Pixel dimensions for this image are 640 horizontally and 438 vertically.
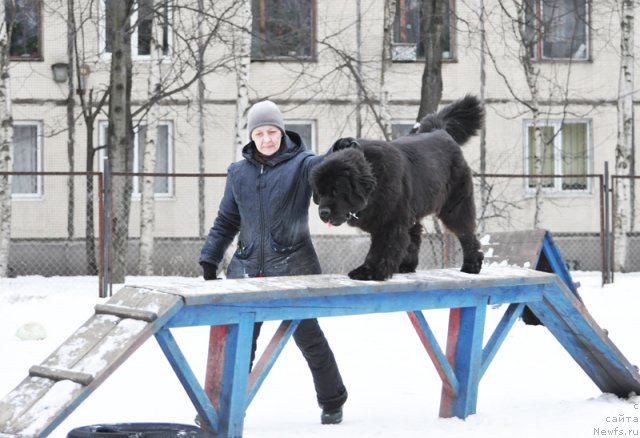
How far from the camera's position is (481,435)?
467 cm

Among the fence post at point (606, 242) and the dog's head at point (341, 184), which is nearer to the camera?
the dog's head at point (341, 184)

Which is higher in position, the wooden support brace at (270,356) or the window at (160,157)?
the window at (160,157)

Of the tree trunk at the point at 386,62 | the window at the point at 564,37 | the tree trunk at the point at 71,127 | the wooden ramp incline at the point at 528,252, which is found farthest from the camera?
the window at the point at 564,37

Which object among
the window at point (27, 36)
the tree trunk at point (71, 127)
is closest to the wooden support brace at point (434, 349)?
the tree trunk at point (71, 127)

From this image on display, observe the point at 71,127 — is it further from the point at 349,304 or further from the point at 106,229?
the point at 349,304

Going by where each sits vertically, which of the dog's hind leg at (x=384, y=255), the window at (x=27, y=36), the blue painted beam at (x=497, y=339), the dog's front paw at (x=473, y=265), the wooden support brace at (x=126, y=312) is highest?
the window at (x=27, y=36)

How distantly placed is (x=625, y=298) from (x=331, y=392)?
693 cm

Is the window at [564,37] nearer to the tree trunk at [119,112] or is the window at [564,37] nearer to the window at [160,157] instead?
the window at [160,157]

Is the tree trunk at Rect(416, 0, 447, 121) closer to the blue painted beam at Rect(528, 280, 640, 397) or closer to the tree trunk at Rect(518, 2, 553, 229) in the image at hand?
the tree trunk at Rect(518, 2, 553, 229)

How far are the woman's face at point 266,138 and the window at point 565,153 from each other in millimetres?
13552

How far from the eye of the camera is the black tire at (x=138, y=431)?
12.3 feet

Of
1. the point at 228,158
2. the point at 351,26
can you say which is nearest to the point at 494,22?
the point at 351,26

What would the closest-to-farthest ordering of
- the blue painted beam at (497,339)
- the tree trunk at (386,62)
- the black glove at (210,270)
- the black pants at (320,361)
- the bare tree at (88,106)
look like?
the black pants at (320,361) → the black glove at (210,270) → the blue painted beam at (497,339) → the tree trunk at (386,62) → the bare tree at (88,106)

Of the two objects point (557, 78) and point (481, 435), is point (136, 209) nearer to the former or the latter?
point (557, 78)
